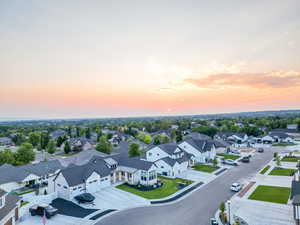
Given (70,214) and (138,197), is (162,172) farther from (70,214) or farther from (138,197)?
(70,214)

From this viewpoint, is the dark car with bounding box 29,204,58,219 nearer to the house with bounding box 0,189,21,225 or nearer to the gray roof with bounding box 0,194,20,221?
the gray roof with bounding box 0,194,20,221

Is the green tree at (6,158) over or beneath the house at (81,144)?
over

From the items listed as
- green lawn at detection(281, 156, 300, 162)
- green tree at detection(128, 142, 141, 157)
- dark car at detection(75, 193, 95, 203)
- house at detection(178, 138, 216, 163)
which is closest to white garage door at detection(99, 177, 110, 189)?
dark car at detection(75, 193, 95, 203)

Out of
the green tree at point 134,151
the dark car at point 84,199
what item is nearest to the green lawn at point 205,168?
the green tree at point 134,151

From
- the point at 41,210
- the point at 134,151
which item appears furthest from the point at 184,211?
the point at 134,151

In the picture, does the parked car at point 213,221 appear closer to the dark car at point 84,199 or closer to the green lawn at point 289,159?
the dark car at point 84,199

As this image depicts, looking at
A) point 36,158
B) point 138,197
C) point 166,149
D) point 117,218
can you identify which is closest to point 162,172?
point 166,149

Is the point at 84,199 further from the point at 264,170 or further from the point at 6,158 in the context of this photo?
the point at 264,170
